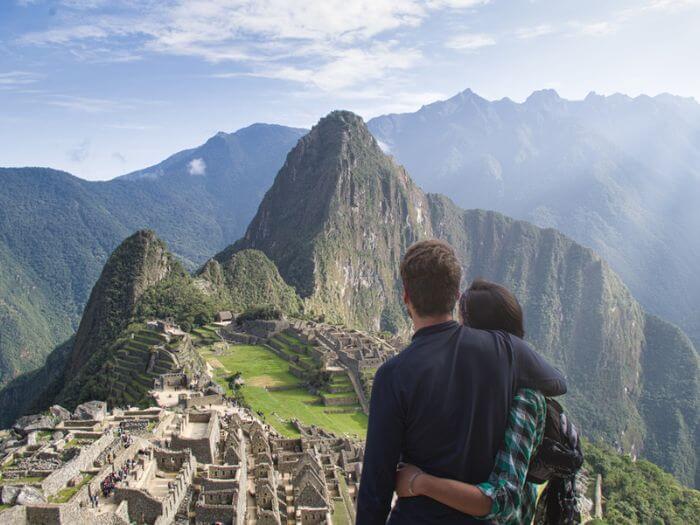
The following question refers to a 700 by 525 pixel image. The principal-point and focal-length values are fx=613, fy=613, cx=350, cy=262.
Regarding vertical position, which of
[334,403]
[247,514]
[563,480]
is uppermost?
[563,480]

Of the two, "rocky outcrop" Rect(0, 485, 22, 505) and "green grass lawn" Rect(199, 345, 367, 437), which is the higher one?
"rocky outcrop" Rect(0, 485, 22, 505)

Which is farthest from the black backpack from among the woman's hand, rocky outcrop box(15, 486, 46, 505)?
rocky outcrop box(15, 486, 46, 505)

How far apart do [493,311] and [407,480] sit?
1.71 m

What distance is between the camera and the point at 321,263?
151125mm

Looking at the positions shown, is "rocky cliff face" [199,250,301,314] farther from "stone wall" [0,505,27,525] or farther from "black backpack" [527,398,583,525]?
"black backpack" [527,398,583,525]

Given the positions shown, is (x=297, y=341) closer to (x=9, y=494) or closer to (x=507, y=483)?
(x=9, y=494)

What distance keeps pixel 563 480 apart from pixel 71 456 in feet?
61.0

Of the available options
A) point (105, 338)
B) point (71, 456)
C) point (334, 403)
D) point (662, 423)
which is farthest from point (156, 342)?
point (662, 423)

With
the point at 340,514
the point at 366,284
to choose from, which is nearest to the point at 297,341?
the point at 340,514

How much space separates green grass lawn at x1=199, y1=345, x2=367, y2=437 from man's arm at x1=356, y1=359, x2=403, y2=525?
36063 mm

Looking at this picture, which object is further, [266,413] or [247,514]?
[266,413]

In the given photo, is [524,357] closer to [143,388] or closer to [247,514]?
[247,514]

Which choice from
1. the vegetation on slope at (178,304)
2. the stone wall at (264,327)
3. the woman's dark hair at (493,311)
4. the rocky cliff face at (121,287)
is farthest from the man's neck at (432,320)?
the rocky cliff face at (121,287)

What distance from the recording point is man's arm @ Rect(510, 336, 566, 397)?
15.8 feet
